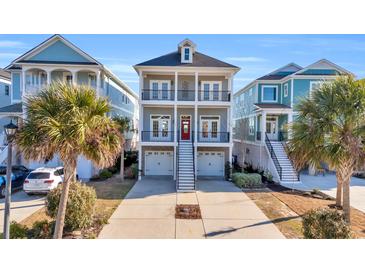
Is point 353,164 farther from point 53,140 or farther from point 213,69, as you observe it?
point 213,69

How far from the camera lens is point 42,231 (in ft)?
25.6

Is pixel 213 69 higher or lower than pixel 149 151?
higher

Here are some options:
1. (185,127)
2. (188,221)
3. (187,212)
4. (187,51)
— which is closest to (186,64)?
(187,51)

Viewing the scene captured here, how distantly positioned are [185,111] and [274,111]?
7.88m

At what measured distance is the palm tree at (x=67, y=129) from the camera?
634 cm

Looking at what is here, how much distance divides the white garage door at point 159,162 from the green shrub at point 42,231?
11.5m

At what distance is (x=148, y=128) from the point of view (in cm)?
2000

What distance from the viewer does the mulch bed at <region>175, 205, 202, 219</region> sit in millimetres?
10078

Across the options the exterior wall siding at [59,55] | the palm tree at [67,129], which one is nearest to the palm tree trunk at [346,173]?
the palm tree at [67,129]

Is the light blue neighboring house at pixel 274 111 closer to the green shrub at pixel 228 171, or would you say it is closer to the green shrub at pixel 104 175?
the green shrub at pixel 228 171

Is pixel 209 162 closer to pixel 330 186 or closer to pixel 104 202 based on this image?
pixel 330 186

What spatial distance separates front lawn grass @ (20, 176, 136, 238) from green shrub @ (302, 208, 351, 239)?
680 centimetres

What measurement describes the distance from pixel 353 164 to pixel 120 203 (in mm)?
9954
